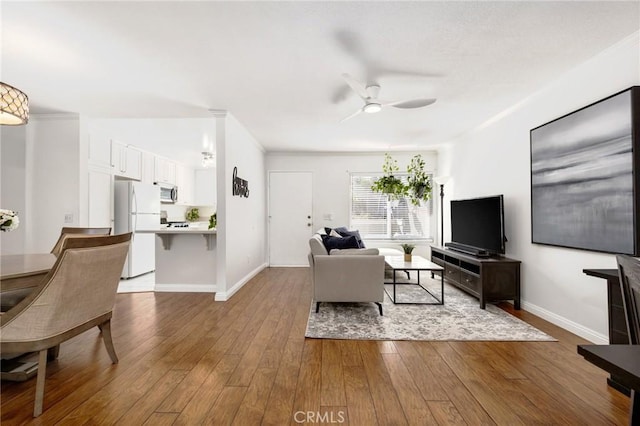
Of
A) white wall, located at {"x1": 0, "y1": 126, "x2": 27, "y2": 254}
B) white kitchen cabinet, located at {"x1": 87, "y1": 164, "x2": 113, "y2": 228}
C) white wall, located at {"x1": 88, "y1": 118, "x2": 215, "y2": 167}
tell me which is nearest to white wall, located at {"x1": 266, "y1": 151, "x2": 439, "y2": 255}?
white wall, located at {"x1": 88, "y1": 118, "x2": 215, "y2": 167}

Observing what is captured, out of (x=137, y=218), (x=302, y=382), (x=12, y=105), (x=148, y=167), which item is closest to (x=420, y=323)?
(x=302, y=382)

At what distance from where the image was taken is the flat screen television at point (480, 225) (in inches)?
137

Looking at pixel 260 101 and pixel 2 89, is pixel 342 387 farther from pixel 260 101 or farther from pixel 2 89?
pixel 260 101

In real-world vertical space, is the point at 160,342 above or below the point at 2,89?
below

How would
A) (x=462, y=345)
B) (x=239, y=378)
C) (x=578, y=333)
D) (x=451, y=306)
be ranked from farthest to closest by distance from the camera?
(x=451, y=306), (x=578, y=333), (x=462, y=345), (x=239, y=378)

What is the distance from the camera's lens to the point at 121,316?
3168mm

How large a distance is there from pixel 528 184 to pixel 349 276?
2.34 m

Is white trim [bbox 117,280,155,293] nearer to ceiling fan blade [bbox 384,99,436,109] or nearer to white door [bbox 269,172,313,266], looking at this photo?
white door [bbox 269,172,313,266]

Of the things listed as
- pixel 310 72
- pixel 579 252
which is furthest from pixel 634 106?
pixel 310 72

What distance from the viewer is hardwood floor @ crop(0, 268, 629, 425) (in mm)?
1604

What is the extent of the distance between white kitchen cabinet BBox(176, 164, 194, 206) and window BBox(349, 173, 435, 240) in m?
4.08

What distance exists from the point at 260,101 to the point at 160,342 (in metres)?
2.76

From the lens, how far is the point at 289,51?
7.78 feet

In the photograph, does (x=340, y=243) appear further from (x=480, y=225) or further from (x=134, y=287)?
(x=134, y=287)
